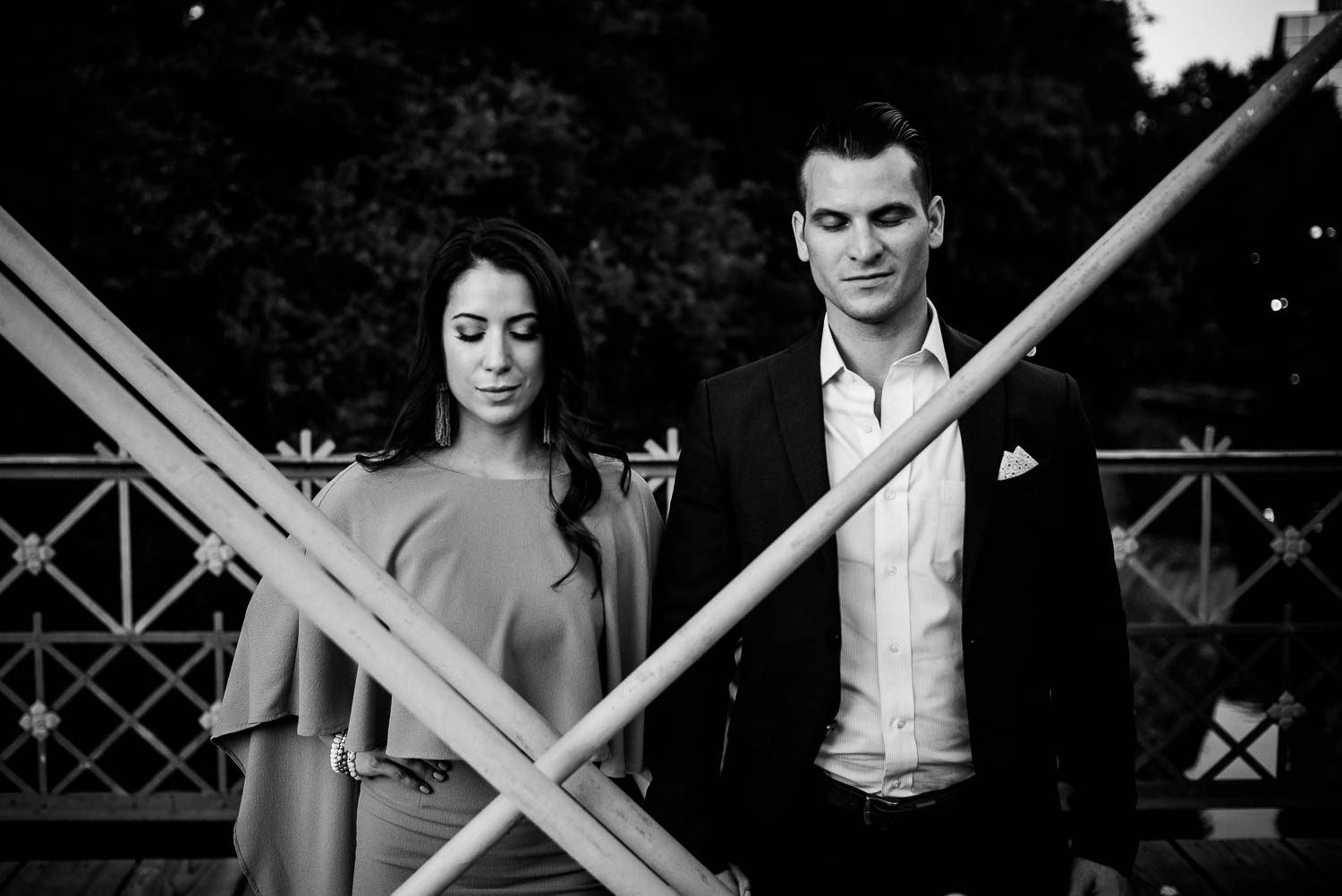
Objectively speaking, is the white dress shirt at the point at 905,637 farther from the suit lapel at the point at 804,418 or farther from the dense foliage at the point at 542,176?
the dense foliage at the point at 542,176

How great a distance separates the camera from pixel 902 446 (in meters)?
1.18

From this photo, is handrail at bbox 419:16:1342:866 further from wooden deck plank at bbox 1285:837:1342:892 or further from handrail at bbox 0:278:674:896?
wooden deck plank at bbox 1285:837:1342:892

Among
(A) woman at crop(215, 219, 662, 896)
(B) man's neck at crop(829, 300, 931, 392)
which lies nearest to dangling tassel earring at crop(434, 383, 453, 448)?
(A) woman at crop(215, 219, 662, 896)

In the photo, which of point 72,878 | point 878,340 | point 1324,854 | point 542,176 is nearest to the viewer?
point 878,340

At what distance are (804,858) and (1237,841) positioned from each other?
2276mm

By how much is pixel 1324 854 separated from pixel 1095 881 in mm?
2057

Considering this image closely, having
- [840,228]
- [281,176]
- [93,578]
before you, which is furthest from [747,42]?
[840,228]

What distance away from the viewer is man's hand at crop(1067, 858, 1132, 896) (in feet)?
5.76

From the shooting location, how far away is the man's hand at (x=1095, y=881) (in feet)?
5.76

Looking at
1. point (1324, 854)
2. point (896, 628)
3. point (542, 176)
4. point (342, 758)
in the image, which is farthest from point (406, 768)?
point (542, 176)

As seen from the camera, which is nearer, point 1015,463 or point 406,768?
point 1015,463

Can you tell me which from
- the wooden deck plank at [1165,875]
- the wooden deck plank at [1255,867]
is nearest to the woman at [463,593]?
the wooden deck plank at [1165,875]

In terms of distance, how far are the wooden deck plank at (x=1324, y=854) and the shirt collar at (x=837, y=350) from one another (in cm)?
236

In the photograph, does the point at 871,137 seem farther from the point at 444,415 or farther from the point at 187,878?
the point at 187,878
